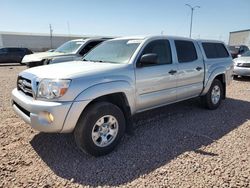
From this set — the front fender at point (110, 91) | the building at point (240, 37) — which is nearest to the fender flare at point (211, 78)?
the front fender at point (110, 91)

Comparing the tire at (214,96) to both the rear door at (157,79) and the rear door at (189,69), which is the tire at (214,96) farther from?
the rear door at (157,79)

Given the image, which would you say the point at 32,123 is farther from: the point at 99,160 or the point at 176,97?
the point at 176,97

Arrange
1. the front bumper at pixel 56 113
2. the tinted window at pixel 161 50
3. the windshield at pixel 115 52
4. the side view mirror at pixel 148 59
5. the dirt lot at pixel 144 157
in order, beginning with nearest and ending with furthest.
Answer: the dirt lot at pixel 144 157, the front bumper at pixel 56 113, the side view mirror at pixel 148 59, the windshield at pixel 115 52, the tinted window at pixel 161 50

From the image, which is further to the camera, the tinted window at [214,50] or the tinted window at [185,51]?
the tinted window at [214,50]

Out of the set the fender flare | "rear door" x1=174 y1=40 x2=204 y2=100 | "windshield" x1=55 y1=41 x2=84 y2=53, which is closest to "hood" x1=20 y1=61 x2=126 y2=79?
"rear door" x1=174 y1=40 x2=204 y2=100

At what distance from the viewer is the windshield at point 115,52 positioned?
4.41 m

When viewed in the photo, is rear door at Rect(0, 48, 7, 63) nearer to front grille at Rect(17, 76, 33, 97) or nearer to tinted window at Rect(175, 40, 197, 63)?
front grille at Rect(17, 76, 33, 97)

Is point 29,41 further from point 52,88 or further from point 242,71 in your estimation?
point 52,88

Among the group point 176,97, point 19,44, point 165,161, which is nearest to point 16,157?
point 165,161

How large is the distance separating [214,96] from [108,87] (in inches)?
149

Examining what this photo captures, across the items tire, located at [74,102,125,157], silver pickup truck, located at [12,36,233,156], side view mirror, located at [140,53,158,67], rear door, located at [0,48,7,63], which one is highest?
side view mirror, located at [140,53,158,67]

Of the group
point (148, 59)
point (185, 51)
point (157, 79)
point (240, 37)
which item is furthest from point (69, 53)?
point (240, 37)

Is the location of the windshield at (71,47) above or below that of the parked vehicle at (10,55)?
above

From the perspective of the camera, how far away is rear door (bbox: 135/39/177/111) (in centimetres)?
425
